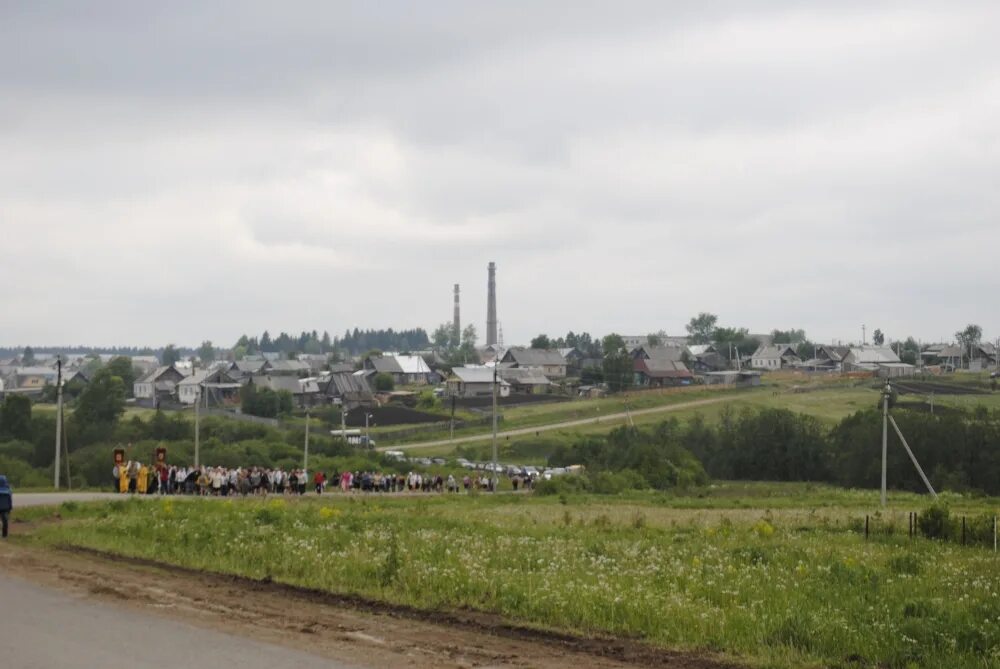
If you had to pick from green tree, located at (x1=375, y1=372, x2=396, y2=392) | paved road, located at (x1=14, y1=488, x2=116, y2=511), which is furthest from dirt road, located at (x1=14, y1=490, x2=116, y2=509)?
green tree, located at (x1=375, y1=372, x2=396, y2=392)

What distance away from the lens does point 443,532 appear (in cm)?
2677

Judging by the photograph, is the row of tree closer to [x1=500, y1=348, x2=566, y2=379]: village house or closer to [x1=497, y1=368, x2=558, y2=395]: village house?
[x1=497, y1=368, x2=558, y2=395]: village house

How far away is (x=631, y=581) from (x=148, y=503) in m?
20.6

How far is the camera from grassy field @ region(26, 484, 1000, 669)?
571 inches

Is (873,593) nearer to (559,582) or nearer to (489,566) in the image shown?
(559,582)

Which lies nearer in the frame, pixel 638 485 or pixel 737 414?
pixel 638 485

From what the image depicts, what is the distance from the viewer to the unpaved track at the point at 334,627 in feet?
45.1

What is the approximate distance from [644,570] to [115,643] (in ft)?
29.3

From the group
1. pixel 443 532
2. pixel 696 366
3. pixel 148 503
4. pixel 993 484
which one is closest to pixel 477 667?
pixel 443 532

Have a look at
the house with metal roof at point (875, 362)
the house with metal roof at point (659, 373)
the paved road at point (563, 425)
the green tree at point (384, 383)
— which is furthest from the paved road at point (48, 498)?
the house with metal roof at point (875, 362)

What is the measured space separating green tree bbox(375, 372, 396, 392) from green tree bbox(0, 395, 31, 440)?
6517 cm

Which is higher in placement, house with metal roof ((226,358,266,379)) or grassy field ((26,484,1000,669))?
house with metal roof ((226,358,266,379))

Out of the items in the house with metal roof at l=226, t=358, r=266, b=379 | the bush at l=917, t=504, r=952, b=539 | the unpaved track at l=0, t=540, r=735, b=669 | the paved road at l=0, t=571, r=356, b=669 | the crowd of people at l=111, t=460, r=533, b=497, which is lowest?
the crowd of people at l=111, t=460, r=533, b=497

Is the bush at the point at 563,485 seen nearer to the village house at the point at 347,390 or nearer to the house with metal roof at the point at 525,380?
the village house at the point at 347,390
